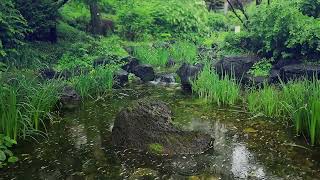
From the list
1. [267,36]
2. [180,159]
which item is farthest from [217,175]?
[267,36]

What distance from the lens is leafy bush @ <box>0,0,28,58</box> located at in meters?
10.6

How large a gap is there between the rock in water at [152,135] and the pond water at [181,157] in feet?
0.57

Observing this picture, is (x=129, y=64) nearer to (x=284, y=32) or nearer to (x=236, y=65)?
(x=236, y=65)

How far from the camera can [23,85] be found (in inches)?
273

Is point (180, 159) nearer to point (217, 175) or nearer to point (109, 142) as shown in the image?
point (217, 175)

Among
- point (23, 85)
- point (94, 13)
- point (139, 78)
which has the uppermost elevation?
point (94, 13)

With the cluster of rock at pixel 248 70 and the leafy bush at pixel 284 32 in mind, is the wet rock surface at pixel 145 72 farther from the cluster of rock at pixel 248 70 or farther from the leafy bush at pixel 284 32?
the leafy bush at pixel 284 32

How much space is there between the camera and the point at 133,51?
15.8 metres

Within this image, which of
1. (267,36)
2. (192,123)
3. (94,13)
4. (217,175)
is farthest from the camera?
(94,13)

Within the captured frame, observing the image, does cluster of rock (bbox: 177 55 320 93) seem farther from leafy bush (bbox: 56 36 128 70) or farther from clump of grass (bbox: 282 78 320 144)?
leafy bush (bbox: 56 36 128 70)

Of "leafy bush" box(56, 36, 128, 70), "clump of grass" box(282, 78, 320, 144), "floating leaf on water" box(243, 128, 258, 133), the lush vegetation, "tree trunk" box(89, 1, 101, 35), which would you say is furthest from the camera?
"tree trunk" box(89, 1, 101, 35)

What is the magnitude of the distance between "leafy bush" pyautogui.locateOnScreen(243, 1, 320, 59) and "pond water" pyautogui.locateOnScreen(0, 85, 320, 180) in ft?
11.4

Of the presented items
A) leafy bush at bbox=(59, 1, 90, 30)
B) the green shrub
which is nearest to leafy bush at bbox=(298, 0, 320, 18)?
the green shrub

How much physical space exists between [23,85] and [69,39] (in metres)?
8.26
